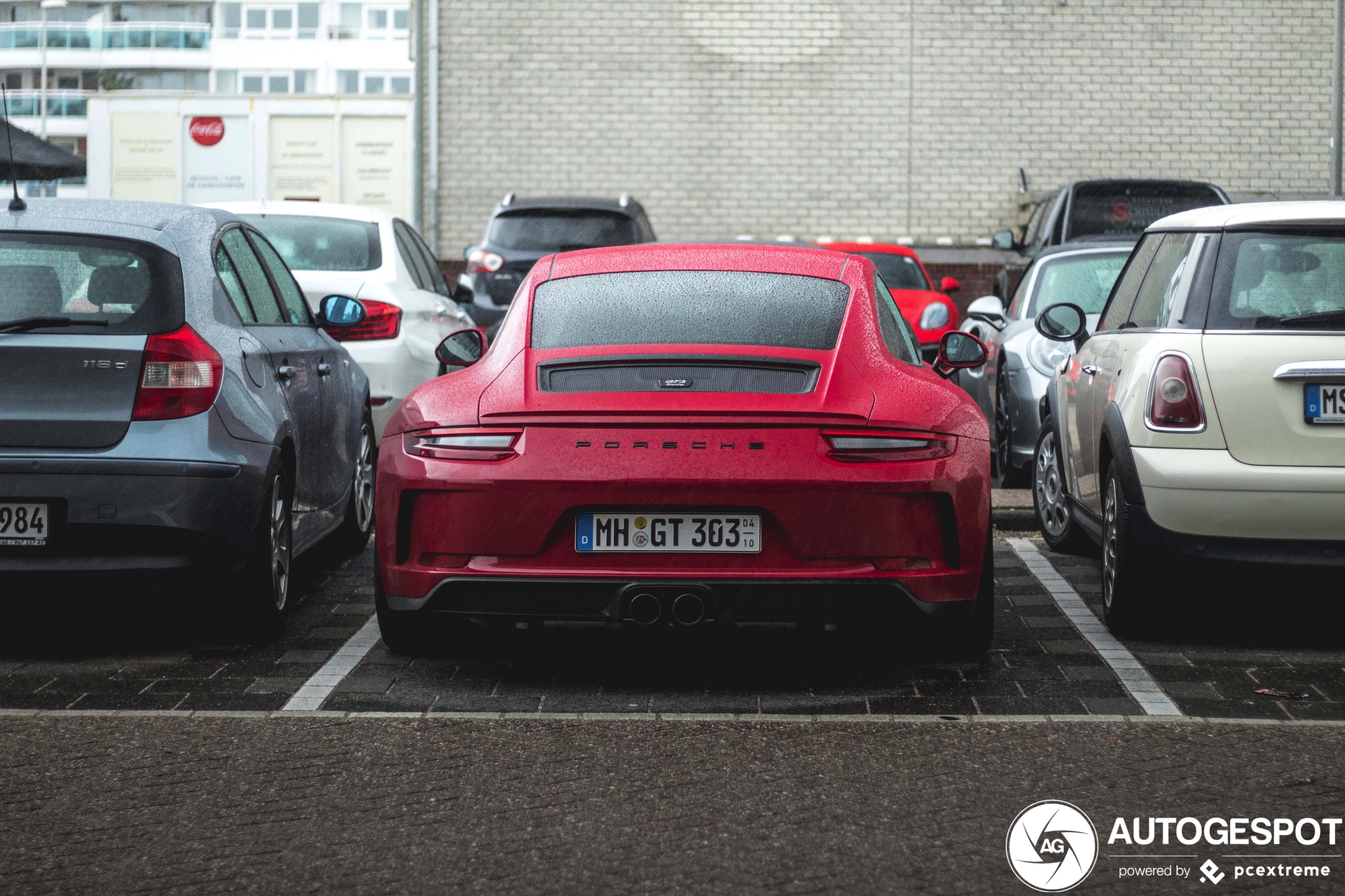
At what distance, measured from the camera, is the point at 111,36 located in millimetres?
98500

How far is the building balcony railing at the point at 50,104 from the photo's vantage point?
307 ft

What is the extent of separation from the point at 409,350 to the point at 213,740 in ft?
17.7

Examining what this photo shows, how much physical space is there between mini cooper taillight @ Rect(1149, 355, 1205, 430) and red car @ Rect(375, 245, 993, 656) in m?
0.77

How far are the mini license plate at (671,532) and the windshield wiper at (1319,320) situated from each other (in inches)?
80.1

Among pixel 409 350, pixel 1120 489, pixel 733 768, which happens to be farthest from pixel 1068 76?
pixel 733 768

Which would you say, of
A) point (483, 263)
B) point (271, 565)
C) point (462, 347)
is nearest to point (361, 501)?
point (462, 347)

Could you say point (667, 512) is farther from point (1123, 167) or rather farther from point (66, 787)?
point (1123, 167)

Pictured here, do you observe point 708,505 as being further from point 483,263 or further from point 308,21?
point 308,21

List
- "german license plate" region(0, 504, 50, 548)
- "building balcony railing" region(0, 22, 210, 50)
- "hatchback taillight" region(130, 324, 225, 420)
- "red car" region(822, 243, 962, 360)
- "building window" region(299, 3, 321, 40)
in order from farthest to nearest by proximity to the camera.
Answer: "building balcony railing" region(0, 22, 210, 50)
"building window" region(299, 3, 321, 40)
"red car" region(822, 243, 962, 360)
"hatchback taillight" region(130, 324, 225, 420)
"german license plate" region(0, 504, 50, 548)

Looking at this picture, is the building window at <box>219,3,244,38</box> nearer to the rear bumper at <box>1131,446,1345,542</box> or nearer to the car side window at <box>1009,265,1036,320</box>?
the car side window at <box>1009,265,1036,320</box>

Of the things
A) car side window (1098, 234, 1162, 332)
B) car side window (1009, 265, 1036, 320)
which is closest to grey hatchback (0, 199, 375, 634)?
car side window (1098, 234, 1162, 332)

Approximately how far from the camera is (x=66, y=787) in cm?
412

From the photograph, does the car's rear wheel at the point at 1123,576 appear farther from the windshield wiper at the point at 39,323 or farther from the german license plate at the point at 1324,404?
the windshield wiper at the point at 39,323

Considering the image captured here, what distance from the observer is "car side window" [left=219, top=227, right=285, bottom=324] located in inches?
251
